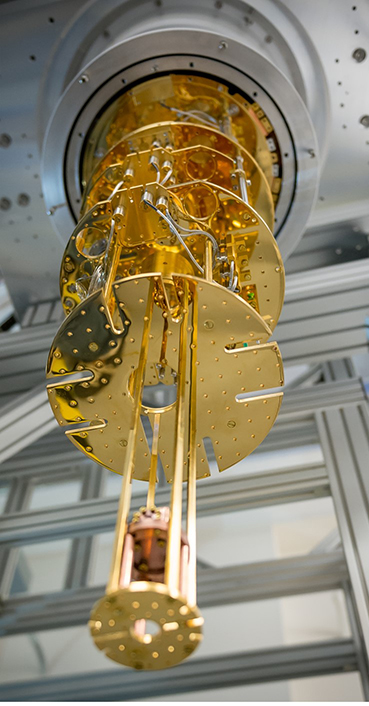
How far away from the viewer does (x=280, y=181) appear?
2301mm

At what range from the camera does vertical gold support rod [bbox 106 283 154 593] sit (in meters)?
1.07

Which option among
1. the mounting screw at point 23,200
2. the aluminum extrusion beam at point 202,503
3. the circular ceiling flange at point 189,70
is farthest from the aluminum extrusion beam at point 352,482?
the mounting screw at point 23,200

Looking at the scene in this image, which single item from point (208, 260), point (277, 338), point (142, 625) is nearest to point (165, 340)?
point (208, 260)

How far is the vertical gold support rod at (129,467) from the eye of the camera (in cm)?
107

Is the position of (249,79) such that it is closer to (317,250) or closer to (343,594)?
(317,250)

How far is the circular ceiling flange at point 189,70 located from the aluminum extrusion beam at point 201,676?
1725mm

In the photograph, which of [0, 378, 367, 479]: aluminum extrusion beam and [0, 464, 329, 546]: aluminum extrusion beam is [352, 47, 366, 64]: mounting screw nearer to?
[0, 378, 367, 479]: aluminum extrusion beam

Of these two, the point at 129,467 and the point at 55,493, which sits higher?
the point at 55,493

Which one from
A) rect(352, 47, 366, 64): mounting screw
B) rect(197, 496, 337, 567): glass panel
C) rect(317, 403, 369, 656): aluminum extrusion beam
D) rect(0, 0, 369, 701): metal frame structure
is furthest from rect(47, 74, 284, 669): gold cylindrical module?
rect(197, 496, 337, 567): glass panel

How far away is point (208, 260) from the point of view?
1635 mm

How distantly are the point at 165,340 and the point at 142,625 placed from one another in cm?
71

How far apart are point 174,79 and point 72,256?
2.67 ft

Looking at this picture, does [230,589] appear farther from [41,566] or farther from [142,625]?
[142,625]

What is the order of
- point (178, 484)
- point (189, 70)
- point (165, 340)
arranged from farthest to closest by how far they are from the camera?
point (189, 70) → point (165, 340) → point (178, 484)
